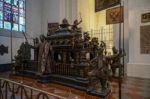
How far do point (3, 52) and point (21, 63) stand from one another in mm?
2409

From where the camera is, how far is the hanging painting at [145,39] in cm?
888

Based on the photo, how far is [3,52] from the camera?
467 inches

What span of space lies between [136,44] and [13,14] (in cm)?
797

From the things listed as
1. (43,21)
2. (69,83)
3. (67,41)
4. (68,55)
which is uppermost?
(43,21)

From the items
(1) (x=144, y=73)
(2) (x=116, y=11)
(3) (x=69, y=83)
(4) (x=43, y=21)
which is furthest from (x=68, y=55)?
(4) (x=43, y=21)

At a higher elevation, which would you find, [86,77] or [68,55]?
[68,55]

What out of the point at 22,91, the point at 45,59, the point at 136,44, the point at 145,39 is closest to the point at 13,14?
the point at 45,59

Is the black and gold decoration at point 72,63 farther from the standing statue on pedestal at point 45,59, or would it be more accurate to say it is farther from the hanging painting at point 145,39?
the hanging painting at point 145,39

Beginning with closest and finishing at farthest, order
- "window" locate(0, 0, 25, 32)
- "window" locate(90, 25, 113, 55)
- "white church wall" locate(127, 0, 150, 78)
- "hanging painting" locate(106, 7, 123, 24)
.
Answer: "white church wall" locate(127, 0, 150, 78) → "hanging painting" locate(106, 7, 123, 24) → "window" locate(0, 0, 25, 32) → "window" locate(90, 25, 113, 55)

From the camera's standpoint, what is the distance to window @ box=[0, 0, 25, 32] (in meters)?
12.5

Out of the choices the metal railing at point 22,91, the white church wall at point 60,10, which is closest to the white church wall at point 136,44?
the white church wall at point 60,10

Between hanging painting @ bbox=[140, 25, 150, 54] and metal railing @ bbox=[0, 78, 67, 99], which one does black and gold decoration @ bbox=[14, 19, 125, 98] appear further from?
metal railing @ bbox=[0, 78, 67, 99]

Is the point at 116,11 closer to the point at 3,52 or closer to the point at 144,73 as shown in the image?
the point at 144,73

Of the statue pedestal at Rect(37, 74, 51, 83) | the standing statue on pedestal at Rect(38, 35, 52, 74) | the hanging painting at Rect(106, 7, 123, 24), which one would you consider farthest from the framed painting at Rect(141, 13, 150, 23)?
the statue pedestal at Rect(37, 74, 51, 83)
